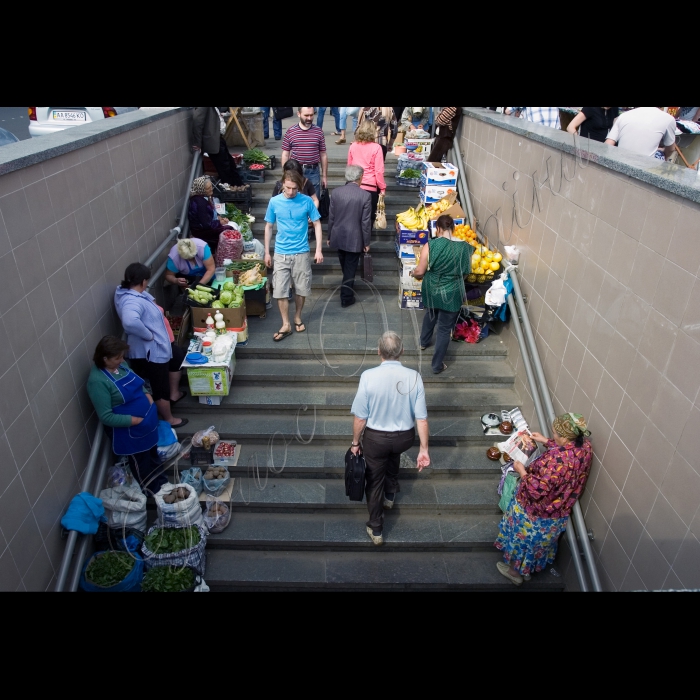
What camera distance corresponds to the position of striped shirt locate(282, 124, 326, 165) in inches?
297

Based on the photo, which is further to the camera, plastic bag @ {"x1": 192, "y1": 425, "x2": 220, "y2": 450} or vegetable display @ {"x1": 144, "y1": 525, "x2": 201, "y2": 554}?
plastic bag @ {"x1": 192, "y1": 425, "x2": 220, "y2": 450}

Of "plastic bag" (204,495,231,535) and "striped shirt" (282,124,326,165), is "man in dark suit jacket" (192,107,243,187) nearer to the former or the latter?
"striped shirt" (282,124,326,165)

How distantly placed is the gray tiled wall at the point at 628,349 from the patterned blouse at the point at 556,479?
178 mm

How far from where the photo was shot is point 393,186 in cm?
942

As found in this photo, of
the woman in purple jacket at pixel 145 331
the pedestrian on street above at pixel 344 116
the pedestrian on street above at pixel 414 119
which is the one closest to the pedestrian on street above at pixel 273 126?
the pedestrian on street above at pixel 344 116

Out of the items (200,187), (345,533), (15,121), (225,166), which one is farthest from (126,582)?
(15,121)

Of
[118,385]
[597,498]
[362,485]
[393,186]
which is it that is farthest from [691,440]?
[393,186]

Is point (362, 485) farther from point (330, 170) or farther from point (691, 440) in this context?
point (330, 170)

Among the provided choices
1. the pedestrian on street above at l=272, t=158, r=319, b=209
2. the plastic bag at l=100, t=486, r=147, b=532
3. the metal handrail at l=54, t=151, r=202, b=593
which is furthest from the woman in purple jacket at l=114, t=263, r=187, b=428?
the pedestrian on street above at l=272, t=158, r=319, b=209

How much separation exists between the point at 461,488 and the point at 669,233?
3.17 metres

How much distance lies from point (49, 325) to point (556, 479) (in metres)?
4.16

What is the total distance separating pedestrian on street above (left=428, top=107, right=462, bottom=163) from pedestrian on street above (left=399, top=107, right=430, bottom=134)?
2.33 meters

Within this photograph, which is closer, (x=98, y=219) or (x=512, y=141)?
(x=98, y=219)

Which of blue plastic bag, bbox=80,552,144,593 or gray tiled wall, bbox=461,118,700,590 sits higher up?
gray tiled wall, bbox=461,118,700,590
